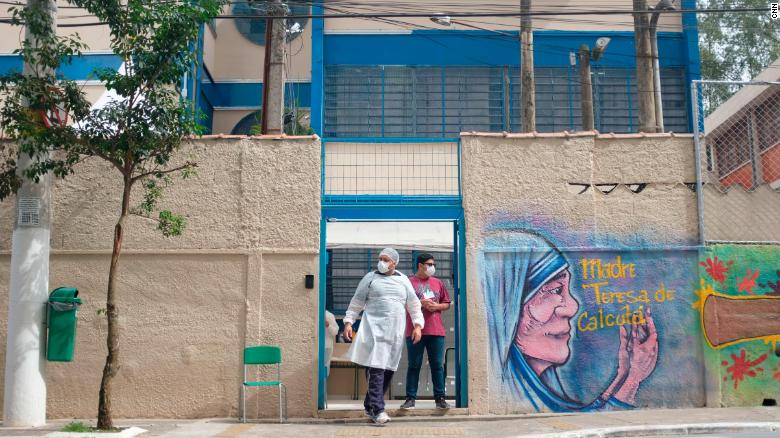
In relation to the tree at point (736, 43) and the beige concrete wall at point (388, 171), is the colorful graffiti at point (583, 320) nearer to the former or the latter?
the beige concrete wall at point (388, 171)

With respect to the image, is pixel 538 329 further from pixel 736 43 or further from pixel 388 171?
pixel 736 43

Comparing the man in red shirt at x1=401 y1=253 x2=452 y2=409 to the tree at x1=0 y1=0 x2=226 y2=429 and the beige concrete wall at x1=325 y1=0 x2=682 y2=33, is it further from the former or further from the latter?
the beige concrete wall at x1=325 y1=0 x2=682 y2=33

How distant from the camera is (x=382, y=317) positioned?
369 inches

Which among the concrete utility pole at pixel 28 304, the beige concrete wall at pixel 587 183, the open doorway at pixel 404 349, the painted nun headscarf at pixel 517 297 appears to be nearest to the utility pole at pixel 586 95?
the open doorway at pixel 404 349

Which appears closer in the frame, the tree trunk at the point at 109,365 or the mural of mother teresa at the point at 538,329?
the tree trunk at the point at 109,365

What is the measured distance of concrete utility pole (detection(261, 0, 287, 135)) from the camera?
47.1 ft

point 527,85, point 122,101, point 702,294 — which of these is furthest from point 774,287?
point 122,101

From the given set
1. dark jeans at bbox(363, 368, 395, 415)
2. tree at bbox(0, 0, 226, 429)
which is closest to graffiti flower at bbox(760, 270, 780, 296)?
dark jeans at bbox(363, 368, 395, 415)

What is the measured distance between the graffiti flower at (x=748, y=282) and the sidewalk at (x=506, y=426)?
1.30 metres

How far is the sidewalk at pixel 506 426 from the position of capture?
823 cm

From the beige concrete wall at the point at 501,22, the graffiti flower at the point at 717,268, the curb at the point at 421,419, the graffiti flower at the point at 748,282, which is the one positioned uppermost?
the beige concrete wall at the point at 501,22

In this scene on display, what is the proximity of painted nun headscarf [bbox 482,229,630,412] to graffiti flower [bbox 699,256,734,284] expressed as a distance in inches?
62.7

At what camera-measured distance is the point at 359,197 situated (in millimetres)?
10430

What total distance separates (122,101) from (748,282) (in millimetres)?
6950
